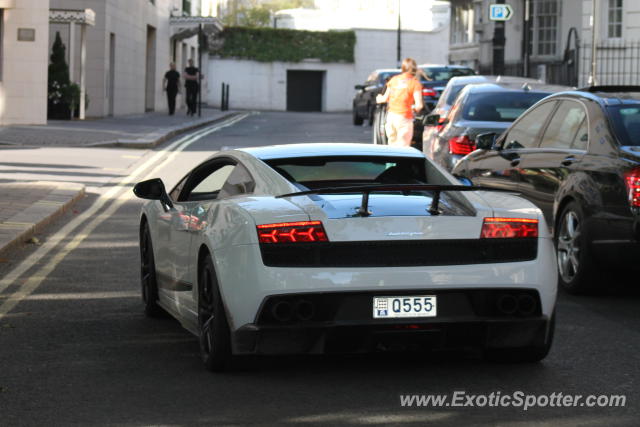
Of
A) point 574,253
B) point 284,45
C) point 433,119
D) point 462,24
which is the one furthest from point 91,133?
point 284,45

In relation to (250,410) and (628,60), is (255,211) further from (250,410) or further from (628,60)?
(628,60)

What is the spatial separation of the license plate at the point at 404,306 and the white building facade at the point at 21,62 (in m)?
28.5

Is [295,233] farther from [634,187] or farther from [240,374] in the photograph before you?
[634,187]

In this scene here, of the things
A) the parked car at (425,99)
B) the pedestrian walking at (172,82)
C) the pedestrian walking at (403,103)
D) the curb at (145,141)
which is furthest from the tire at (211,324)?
the pedestrian walking at (172,82)

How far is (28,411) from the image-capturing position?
5.90 m

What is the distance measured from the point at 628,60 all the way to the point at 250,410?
3215cm

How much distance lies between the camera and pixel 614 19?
37.8m

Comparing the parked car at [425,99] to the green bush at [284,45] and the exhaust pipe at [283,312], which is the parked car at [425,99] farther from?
the green bush at [284,45]

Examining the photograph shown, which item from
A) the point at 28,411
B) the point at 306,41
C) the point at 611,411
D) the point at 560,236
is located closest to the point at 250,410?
the point at 28,411

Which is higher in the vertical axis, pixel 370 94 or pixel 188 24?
pixel 188 24

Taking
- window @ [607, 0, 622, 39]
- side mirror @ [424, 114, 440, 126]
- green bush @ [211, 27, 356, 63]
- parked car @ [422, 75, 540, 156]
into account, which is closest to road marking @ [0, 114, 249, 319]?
side mirror @ [424, 114, 440, 126]

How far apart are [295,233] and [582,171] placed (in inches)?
158

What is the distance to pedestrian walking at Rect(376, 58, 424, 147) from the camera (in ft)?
64.0

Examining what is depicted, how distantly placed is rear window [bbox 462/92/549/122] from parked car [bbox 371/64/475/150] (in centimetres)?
372
